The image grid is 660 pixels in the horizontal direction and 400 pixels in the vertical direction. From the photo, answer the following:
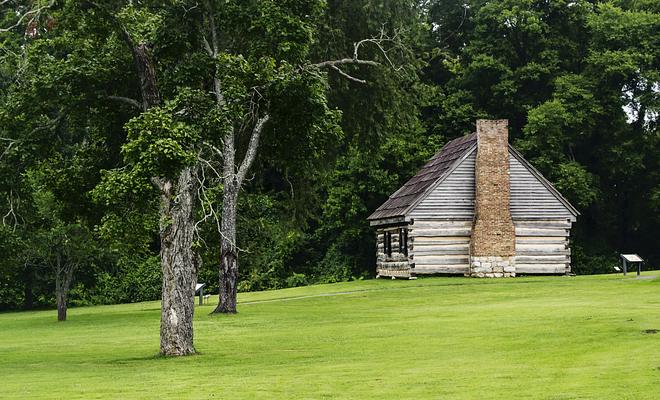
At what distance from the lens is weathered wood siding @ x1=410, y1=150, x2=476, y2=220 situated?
171ft

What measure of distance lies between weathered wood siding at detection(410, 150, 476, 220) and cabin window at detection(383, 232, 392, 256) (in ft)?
A: 13.5

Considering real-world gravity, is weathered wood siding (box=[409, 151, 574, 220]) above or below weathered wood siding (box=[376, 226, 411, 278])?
above

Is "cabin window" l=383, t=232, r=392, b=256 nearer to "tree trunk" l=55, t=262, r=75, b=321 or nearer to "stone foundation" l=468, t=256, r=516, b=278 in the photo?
"stone foundation" l=468, t=256, r=516, b=278

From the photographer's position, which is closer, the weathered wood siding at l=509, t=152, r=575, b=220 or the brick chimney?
the brick chimney

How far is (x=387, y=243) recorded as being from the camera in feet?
184

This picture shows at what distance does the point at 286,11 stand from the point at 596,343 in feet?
40.6

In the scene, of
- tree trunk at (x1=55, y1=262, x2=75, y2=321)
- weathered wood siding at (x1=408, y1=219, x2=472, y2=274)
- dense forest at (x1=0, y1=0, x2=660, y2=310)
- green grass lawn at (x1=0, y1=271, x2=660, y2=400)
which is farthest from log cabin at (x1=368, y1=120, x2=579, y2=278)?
tree trunk at (x1=55, y1=262, x2=75, y2=321)

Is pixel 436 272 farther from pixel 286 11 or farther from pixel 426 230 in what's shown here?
pixel 286 11

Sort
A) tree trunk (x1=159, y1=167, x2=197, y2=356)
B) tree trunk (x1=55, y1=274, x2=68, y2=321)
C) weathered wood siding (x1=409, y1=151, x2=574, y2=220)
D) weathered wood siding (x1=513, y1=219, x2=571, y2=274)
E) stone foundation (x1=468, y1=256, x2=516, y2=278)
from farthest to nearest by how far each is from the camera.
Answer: weathered wood siding (x1=409, y1=151, x2=574, y2=220) → weathered wood siding (x1=513, y1=219, x2=571, y2=274) → stone foundation (x1=468, y1=256, x2=516, y2=278) → tree trunk (x1=55, y1=274, x2=68, y2=321) → tree trunk (x1=159, y1=167, x2=197, y2=356)

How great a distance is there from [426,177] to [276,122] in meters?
28.1

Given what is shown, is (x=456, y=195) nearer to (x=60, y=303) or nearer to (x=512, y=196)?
(x=512, y=196)

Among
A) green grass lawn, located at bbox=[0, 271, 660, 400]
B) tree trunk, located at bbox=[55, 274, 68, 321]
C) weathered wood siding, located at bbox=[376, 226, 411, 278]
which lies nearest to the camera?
green grass lawn, located at bbox=[0, 271, 660, 400]

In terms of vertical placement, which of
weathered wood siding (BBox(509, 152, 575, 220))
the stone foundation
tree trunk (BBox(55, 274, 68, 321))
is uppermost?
weathered wood siding (BBox(509, 152, 575, 220))

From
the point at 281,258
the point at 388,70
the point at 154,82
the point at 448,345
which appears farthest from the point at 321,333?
the point at 281,258
